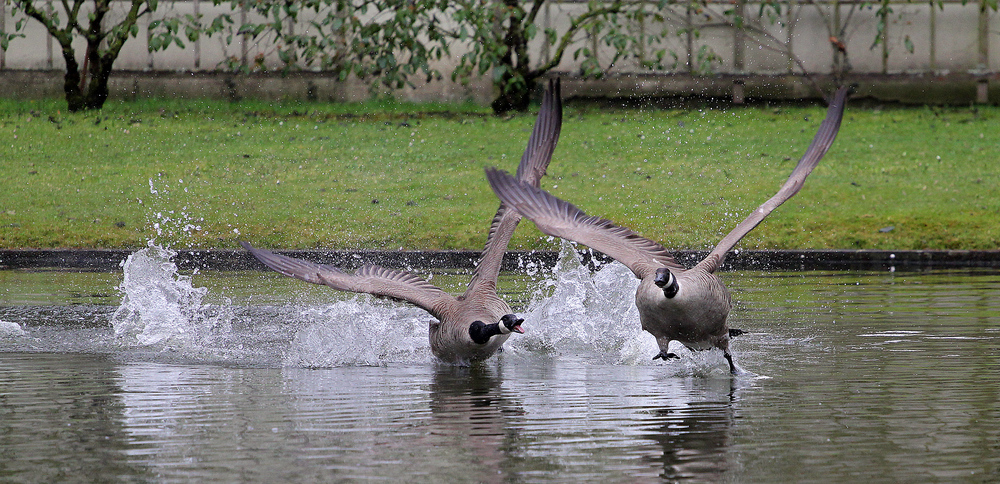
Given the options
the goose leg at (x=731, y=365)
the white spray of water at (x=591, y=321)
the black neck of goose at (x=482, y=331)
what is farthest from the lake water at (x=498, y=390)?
the black neck of goose at (x=482, y=331)

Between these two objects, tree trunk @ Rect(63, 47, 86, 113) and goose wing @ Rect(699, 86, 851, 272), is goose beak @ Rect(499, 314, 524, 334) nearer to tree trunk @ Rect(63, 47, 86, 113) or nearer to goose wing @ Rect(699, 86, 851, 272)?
goose wing @ Rect(699, 86, 851, 272)

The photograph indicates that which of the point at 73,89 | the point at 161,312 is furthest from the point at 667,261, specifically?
the point at 73,89

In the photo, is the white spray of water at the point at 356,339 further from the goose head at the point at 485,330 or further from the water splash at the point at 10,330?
the water splash at the point at 10,330

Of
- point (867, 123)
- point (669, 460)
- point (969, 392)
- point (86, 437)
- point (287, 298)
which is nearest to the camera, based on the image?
point (669, 460)

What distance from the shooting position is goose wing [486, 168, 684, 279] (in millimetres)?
9297

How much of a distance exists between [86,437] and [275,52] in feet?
59.9

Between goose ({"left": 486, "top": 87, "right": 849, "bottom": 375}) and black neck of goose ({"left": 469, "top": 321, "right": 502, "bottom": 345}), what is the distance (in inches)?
30.3

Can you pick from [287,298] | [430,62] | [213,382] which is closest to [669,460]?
[213,382]

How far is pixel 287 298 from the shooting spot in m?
12.8

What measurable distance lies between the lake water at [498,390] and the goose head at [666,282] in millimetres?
594

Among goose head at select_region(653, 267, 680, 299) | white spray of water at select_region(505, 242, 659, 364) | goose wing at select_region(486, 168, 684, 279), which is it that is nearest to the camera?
goose head at select_region(653, 267, 680, 299)

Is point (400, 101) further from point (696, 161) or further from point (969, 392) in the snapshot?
point (969, 392)

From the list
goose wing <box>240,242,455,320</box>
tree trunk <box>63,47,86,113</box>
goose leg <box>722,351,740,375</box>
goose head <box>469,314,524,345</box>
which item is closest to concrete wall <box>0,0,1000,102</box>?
tree trunk <box>63,47,86,113</box>

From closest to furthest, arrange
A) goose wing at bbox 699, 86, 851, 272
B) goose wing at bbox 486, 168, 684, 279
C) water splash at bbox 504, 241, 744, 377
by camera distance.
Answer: goose wing at bbox 699, 86, 851, 272, goose wing at bbox 486, 168, 684, 279, water splash at bbox 504, 241, 744, 377
